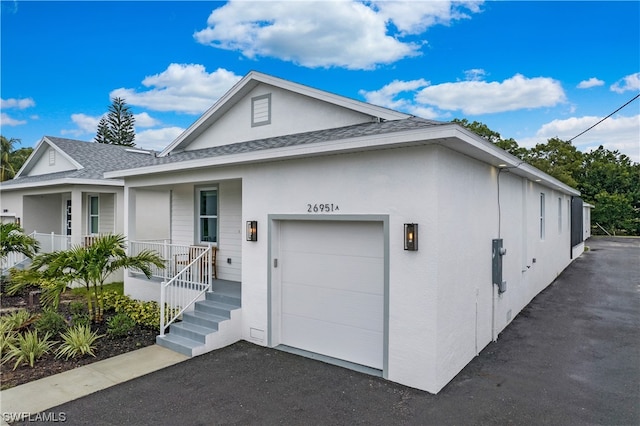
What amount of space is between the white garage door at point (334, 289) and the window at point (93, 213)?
10876 mm

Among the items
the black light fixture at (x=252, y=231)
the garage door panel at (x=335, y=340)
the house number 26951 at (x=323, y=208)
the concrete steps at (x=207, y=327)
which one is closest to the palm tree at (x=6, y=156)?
the concrete steps at (x=207, y=327)

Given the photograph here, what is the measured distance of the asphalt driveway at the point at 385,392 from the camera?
4.08 metres

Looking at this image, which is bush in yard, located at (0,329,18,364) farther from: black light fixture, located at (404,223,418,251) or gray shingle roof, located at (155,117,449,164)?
black light fixture, located at (404,223,418,251)

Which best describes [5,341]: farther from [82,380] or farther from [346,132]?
[346,132]

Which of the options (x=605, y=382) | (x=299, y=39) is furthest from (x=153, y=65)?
(x=605, y=382)

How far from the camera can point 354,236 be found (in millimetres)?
5652

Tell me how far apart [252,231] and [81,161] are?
1131cm

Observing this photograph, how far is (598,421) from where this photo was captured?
3951mm

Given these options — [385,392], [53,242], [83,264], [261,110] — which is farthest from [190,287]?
[53,242]

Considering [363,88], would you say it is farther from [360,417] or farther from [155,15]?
[360,417]

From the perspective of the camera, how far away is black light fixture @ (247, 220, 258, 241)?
6586 millimetres

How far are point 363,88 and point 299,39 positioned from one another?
693 centimetres

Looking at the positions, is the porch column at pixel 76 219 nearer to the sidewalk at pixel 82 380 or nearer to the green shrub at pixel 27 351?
the green shrub at pixel 27 351

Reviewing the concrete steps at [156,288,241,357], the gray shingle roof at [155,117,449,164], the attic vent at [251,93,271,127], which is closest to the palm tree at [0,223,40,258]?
the concrete steps at [156,288,241,357]
